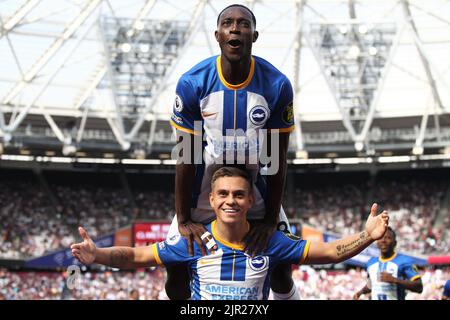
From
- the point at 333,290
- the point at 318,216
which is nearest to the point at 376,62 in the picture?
the point at 318,216

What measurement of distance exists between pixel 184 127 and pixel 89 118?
29.9 m

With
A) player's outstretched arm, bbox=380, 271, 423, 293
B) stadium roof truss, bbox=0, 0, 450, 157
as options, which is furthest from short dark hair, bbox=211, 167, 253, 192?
stadium roof truss, bbox=0, 0, 450, 157

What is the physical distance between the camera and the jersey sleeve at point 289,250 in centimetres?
571

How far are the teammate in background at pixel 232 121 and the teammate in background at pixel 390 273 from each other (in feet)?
11.7

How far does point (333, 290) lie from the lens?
21375mm

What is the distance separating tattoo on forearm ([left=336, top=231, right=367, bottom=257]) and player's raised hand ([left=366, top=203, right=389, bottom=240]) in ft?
0.23

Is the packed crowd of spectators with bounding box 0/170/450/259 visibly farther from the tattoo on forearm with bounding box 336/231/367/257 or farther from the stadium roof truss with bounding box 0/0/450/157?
the tattoo on forearm with bounding box 336/231/367/257

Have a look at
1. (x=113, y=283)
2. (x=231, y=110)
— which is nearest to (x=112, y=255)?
(x=231, y=110)

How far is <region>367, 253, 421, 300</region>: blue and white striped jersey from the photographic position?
9398mm

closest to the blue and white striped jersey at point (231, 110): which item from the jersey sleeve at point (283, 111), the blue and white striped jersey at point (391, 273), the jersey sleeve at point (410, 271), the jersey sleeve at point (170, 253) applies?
the jersey sleeve at point (283, 111)

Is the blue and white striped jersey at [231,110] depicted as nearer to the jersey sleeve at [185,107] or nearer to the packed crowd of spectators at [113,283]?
the jersey sleeve at [185,107]

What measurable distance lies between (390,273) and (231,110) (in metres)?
4.54

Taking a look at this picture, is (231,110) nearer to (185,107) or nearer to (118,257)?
(185,107)
